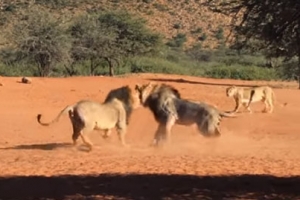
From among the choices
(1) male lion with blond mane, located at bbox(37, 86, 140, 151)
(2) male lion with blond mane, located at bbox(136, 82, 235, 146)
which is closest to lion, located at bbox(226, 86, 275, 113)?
(2) male lion with blond mane, located at bbox(136, 82, 235, 146)

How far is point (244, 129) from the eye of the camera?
2486 centimetres

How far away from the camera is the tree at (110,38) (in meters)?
52.4

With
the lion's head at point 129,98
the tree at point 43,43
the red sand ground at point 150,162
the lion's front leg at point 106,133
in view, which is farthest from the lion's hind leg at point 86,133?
the tree at point 43,43

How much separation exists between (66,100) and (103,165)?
1670 centimetres

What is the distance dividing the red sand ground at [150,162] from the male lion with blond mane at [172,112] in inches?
15.1

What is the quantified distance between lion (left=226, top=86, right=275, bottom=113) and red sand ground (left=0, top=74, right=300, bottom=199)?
60 cm

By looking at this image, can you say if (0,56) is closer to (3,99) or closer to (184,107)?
(3,99)

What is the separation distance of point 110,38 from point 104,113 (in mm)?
34372

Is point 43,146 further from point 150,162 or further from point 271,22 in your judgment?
point 271,22

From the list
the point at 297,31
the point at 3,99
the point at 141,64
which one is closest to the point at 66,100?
the point at 3,99

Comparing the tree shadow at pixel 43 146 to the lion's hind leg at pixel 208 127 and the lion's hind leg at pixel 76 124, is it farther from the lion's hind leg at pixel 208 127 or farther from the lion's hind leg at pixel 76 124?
the lion's hind leg at pixel 208 127

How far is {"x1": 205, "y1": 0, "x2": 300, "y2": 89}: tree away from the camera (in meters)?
11.1

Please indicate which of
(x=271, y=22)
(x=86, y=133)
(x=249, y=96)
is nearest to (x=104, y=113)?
(x=86, y=133)

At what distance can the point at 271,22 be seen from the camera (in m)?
11.5
